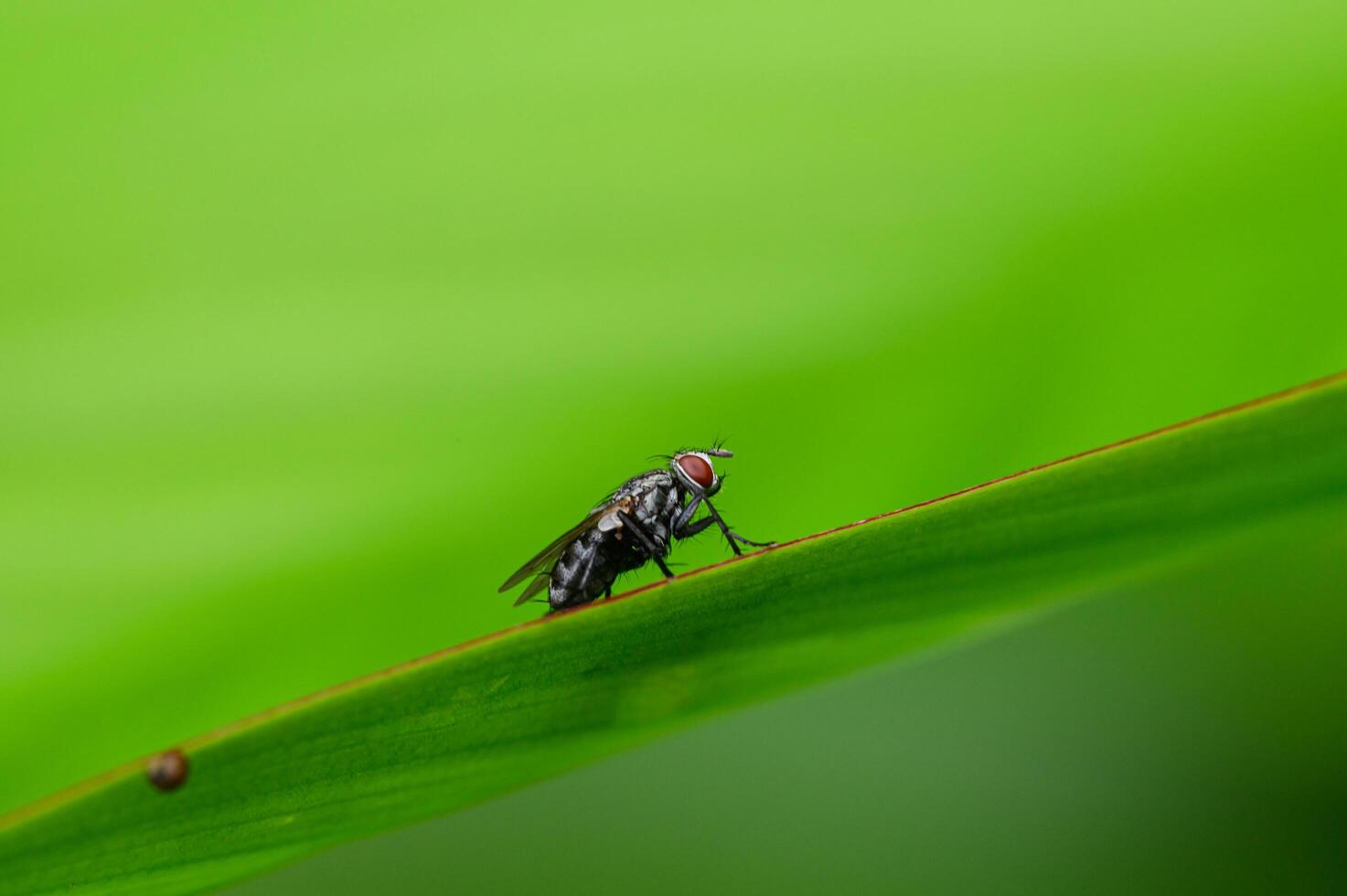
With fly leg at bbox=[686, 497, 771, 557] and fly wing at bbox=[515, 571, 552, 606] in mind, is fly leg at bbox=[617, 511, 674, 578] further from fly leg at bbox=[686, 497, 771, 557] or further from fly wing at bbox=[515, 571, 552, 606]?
fly wing at bbox=[515, 571, 552, 606]

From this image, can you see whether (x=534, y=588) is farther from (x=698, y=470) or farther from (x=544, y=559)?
(x=698, y=470)

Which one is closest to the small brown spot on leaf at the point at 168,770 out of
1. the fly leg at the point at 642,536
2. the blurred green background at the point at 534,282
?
the blurred green background at the point at 534,282

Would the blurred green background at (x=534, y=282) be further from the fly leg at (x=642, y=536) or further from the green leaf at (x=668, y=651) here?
the fly leg at (x=642, y=536)

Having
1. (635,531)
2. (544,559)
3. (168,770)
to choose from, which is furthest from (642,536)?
(168,770)

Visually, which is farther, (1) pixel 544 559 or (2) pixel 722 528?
(2) pixel 722 528

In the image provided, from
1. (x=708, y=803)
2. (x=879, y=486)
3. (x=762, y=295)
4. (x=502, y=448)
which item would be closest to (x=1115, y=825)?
(x=708, y=803)

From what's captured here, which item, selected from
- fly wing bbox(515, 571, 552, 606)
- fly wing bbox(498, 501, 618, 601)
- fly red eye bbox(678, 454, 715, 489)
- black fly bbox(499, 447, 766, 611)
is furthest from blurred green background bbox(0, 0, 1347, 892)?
black fly bbox(499, 447, 766, 611)
